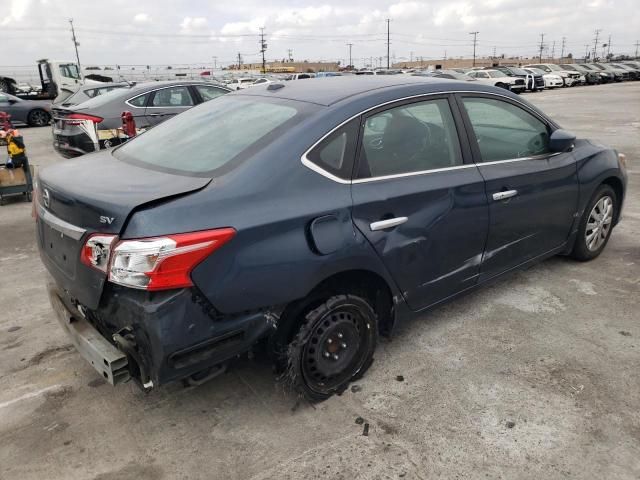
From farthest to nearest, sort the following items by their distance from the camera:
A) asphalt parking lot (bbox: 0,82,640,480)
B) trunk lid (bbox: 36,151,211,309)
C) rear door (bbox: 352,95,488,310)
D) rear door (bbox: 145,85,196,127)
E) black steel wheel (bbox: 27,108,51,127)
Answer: black steel wheel (bbox: 27,108,51,127) → rear door (bbox: 145,85,196,127) → rear door (bbox: 352,95,488,310) → asphalt parking lot (bbox: 0,82,640,480) → trunk lid (bbox: 36,151,211,309)

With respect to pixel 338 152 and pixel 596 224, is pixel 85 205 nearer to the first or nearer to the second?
pixel 338 152

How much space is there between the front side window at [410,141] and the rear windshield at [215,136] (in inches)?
15.7

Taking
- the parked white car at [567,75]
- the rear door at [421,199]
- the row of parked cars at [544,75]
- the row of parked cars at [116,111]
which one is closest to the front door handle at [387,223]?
the rear door at [421,199]

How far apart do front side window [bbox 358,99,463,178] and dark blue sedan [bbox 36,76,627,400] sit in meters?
0.01

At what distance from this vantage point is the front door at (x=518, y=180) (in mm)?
3264

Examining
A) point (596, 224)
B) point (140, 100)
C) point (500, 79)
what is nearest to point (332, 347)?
point (596, 224)

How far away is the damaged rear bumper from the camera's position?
2.09 metres

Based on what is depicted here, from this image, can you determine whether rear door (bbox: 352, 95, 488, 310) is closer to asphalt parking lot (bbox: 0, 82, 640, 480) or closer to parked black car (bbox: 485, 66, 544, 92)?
asphalt parking lot (bbox: 0, 82, 640, 480)

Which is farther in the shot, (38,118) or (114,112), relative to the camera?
(38,118)

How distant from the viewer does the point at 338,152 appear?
8.54 feet

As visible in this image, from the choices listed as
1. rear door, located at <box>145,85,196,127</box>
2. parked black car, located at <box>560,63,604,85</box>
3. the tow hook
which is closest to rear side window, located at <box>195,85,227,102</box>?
rear door, located at <box>145,85,196,127</box>

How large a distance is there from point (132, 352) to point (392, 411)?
133 centimetres

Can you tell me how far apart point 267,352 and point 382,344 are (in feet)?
3.39

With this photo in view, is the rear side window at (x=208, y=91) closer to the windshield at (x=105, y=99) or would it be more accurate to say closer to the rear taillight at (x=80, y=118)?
the windshield at (x=105, y=99)
